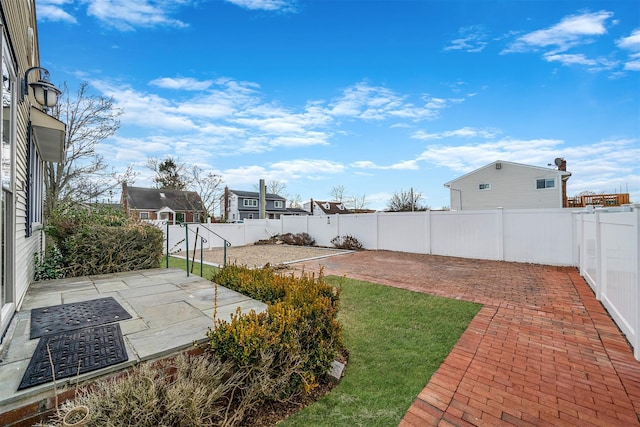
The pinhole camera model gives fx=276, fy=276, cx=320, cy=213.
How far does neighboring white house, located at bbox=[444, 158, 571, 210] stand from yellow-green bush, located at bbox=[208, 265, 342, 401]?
21.6 meters

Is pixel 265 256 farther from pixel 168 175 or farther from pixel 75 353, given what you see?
pixel 168 175

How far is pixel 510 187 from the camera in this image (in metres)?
19.9

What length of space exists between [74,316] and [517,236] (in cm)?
1082

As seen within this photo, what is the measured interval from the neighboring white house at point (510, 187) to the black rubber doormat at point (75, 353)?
23122 mm

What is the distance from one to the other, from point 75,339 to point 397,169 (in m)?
23.1

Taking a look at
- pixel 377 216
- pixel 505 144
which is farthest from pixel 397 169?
pixel 377 216

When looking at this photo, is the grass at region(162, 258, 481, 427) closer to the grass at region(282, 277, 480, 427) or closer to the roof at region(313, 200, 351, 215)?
the grass at region(282, 277, 480, 427)

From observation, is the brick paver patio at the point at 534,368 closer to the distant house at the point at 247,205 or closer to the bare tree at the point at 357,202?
the distant house at the point at 247,205

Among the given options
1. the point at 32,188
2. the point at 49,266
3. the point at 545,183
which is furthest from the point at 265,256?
the point at 545,183

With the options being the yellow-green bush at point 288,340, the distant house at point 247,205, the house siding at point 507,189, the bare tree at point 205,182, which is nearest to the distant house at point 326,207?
the distant house at point 247,205

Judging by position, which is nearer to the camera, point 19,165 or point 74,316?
point 74,316

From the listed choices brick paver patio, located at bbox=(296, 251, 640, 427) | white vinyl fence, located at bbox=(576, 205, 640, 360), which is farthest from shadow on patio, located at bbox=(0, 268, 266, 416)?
white vinyl fence, located at bbox=(576, 205, 640, 360)

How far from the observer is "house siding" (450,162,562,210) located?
734 inches

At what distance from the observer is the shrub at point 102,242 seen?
5.86m
